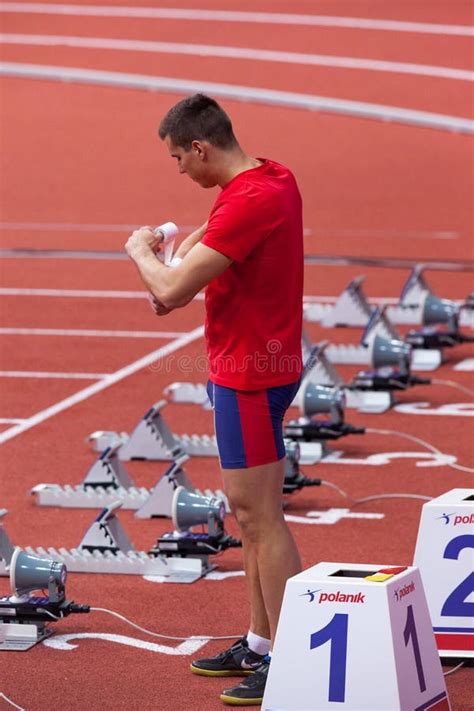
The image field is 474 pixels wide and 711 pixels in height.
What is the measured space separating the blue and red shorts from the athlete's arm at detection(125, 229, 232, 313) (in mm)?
419

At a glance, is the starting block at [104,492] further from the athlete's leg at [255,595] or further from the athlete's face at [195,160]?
the athlete's face at [195,160]

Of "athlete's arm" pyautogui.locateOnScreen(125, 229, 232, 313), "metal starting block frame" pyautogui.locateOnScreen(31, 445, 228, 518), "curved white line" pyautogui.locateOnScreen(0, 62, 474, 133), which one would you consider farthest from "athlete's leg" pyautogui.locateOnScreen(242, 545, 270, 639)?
"curved white line" pyautogui.locateOnScreen(0, 62, 474, 133)

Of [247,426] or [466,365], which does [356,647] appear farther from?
[466,365]

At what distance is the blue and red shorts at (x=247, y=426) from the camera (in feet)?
19.9

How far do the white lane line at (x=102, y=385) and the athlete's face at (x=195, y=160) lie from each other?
468 centimetres

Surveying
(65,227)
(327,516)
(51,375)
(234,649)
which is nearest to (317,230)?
(65,227)

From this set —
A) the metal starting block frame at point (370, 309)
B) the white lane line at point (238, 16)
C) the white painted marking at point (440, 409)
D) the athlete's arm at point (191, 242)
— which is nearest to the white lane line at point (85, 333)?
the metal starting block frame at point (370, 309)

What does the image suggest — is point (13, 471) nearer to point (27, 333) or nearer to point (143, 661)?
point (143, 661)

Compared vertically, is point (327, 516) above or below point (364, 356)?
below

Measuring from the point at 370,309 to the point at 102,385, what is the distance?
277cm

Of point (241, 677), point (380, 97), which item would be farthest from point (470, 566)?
point (380, 97)

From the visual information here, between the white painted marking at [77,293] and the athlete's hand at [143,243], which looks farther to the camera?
the white painted marking at [77,293]

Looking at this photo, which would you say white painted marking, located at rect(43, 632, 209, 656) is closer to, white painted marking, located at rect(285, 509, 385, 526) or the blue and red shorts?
the blue and red shorts

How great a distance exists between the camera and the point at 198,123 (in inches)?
236
